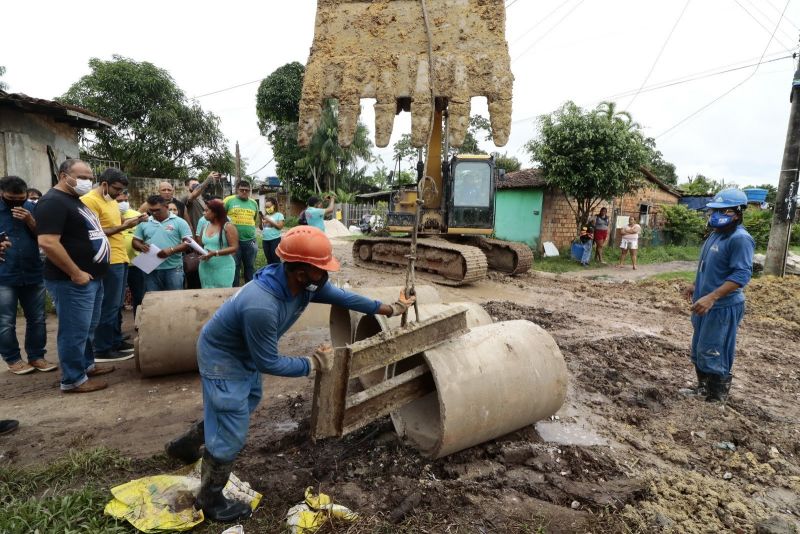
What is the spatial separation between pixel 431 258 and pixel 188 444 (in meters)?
8.18

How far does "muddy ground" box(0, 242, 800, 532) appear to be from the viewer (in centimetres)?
259

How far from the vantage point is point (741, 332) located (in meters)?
7.11

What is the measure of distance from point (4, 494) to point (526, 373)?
→ 3315 millimetres

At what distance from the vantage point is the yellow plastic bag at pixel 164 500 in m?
2.42

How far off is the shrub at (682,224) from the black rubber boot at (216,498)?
23.9 meters

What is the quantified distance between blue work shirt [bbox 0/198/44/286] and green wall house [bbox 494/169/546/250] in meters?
15.9

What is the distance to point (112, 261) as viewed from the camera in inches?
182

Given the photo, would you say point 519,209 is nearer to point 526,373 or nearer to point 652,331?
point 652,331

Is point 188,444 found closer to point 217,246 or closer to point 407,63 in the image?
point 217,246

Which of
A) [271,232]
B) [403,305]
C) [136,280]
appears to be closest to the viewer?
[403,305]

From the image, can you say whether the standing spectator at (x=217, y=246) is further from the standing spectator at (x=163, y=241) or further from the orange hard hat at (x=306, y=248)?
the orange hard hat at (x=306, y=248)

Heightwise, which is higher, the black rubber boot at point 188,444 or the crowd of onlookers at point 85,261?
the crowd of onlookers at point 85,261

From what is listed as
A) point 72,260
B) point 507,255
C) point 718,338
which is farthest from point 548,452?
point 507,255

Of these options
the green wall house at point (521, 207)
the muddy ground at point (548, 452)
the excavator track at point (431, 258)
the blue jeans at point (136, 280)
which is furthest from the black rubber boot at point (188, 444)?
the green wall house at point (521, 207)
